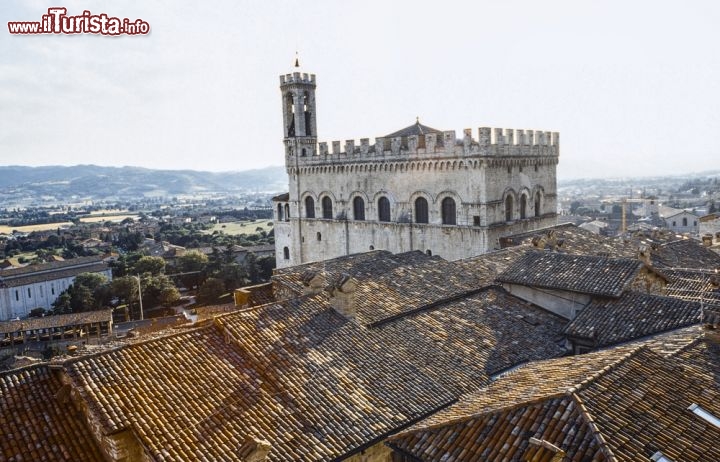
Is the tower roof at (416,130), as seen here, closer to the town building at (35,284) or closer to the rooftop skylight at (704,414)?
the rooftop skylight at (704,414)

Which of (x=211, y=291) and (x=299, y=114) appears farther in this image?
(x=211, y=291)

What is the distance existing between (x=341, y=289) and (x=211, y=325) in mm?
3753

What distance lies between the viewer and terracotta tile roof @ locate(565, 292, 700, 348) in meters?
15.7

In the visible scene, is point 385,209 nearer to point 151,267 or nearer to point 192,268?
point 151,267

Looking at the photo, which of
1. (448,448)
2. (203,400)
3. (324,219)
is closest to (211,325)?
(203,400)

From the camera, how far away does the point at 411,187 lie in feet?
111

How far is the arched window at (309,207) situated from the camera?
133 ft

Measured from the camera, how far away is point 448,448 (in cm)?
982

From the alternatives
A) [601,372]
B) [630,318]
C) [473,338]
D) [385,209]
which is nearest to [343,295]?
[473,338]

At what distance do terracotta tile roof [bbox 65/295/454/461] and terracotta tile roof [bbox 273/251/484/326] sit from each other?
2.74m

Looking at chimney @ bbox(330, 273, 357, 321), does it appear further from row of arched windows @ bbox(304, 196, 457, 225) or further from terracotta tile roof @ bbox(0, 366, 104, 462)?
row of arched windows @ bbox(304, 196, 457, 225)

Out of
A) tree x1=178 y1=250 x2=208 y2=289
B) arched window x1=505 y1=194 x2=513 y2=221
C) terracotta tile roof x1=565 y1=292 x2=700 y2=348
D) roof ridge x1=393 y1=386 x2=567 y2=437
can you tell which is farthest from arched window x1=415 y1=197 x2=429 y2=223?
tree x1=178 y1=250 x2=208 y2=289

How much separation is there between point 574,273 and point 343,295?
8652 millimetres

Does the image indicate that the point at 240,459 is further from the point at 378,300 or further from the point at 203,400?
the point at 378,300
